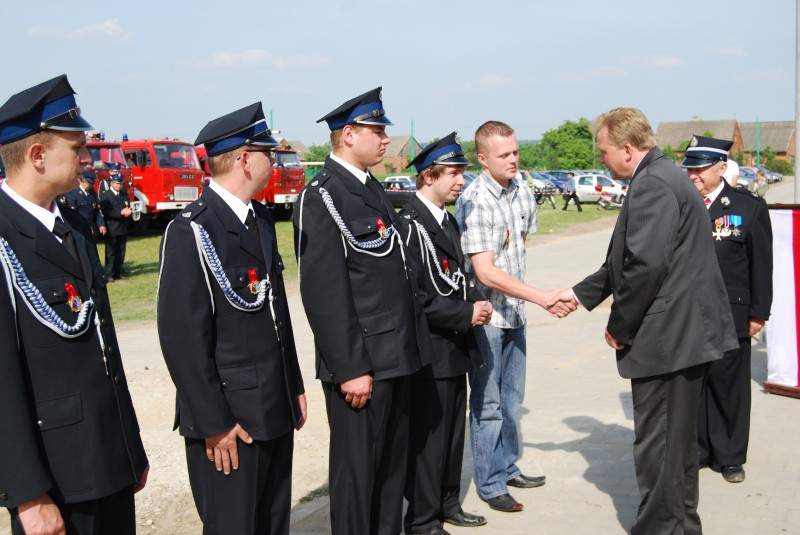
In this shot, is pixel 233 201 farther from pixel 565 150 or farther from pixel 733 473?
pixel 565 150

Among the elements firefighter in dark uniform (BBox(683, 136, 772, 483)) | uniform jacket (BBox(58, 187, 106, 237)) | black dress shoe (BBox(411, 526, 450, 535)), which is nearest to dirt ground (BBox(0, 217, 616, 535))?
black dress shoe (BBox(411, 526, 450, 535))

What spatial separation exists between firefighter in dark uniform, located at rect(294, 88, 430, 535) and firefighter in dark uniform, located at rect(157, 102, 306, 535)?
343 mm

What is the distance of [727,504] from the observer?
512 centimetres

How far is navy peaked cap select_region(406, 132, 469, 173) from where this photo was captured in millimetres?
4875

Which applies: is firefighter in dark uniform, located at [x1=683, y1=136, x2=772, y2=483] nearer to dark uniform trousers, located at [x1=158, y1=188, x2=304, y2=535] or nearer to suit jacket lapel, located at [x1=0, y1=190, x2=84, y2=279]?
dark uniform trousers, located at [x1=158, y1=188, x2=304, y2=535]

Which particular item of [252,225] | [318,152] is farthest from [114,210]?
[318,152]

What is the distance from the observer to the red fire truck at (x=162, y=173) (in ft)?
77.7

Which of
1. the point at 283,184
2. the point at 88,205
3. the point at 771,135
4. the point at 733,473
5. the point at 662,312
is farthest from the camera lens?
the point at 771,135

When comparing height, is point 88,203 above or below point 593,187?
above

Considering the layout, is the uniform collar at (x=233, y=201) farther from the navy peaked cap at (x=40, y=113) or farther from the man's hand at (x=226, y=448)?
the man's hand at (x=226, y=448)

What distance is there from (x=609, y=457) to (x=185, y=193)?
66.0 ft

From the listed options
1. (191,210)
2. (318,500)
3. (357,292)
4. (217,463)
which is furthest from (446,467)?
(191,210)

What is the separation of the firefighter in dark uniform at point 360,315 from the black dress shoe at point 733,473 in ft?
8.08

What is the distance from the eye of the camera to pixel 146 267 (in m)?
18.2
